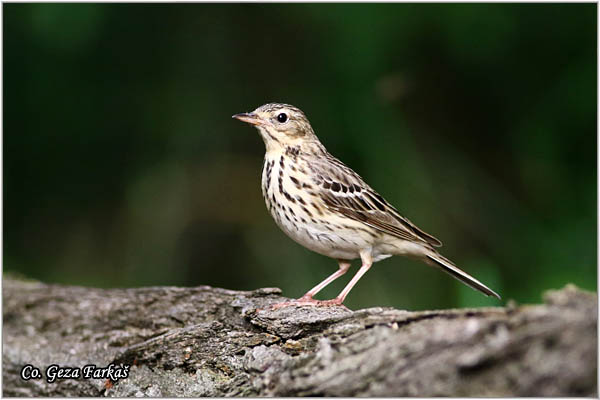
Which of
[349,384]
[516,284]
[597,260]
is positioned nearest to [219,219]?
[516,284]

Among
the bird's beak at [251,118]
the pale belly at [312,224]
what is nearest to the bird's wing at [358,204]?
the pale belly at [312,224]

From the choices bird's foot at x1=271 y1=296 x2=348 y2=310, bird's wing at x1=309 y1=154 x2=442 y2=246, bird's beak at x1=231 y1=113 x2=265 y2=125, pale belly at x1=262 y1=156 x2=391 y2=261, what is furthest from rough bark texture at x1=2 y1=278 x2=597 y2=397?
bird's beak at x1=231 y1=113 x2=265 y2=125

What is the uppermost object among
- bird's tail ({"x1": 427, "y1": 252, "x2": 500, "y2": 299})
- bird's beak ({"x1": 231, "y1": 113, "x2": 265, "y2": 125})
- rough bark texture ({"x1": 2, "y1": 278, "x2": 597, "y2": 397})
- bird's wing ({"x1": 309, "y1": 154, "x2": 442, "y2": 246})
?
bird's beak ({"x1": 231, "y1": 113, "x2": 265, "y2": 125})

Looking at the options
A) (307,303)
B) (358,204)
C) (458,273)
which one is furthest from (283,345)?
(458,273)

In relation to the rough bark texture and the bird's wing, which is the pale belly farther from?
the rough bark texture

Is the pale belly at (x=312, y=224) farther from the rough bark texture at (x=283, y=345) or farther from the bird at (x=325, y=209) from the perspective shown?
the rough bark texture at (x=283, y=345)
